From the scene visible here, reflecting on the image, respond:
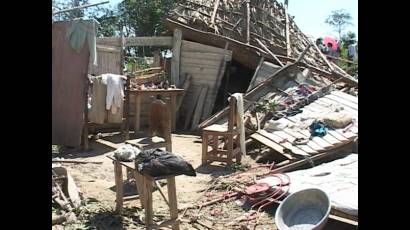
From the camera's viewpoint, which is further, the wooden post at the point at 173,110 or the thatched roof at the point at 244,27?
the thatched roof at the point at 244,27

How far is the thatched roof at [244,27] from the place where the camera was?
A: 507 inches

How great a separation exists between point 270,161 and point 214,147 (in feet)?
3.70

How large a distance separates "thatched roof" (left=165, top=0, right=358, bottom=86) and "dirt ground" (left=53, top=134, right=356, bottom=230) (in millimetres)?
4408

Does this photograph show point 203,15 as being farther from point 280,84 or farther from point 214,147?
point 214,147

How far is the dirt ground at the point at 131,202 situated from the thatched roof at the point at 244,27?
4.41 meters

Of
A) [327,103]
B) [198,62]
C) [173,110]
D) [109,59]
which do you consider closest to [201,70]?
[198,62]

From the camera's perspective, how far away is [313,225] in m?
5.05

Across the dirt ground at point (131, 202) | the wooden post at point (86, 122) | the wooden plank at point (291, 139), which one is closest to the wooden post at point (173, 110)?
the dirt ground at point (131, 202)

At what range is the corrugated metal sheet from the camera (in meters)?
9.47

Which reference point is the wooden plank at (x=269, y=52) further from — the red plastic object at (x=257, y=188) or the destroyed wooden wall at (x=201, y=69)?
the red plastic object at (x=257, y=188)

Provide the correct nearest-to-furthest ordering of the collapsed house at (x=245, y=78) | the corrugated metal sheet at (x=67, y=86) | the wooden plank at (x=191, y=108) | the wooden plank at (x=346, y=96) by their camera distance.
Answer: the collapsed house at (x=245, y=78), the corrugated metal sheet at (x=67, y=86), the wooden plank at (x=346, y=96), the wooden plank at (x=191, y=108)
